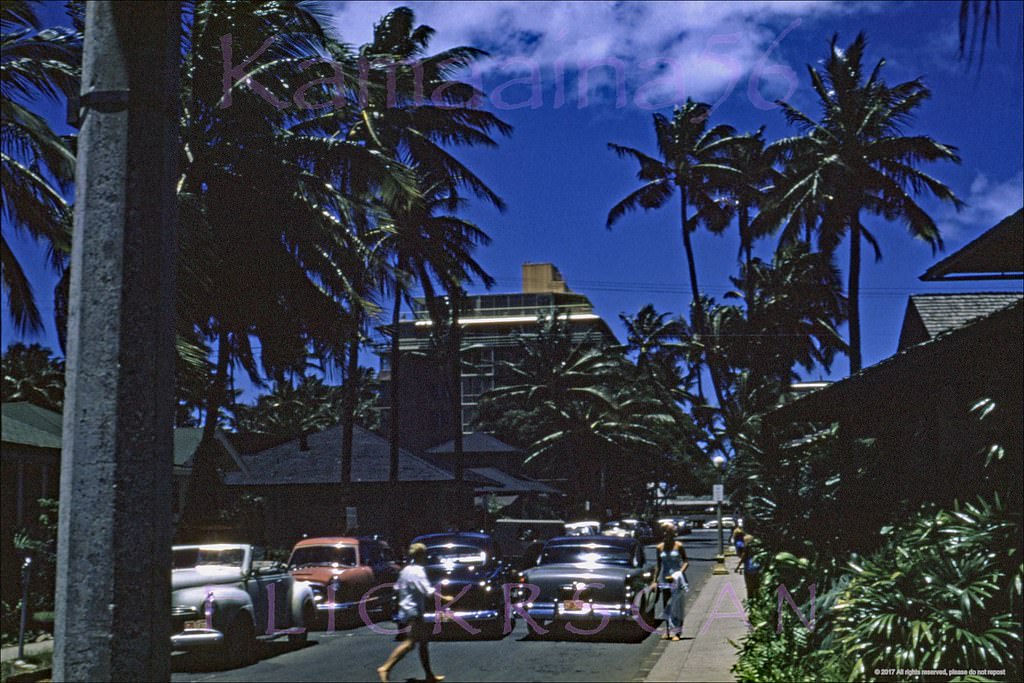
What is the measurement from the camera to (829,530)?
14.7 metres

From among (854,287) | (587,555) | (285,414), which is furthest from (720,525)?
(285,414)

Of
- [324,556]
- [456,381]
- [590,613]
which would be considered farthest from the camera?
[456,381]

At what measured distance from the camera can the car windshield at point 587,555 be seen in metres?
18.5

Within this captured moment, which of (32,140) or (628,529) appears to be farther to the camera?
(628,529)

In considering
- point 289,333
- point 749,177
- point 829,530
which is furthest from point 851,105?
point 829,530

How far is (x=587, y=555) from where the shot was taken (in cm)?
1862

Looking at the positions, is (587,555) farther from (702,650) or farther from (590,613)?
(702,650)

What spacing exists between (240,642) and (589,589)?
5631 mm

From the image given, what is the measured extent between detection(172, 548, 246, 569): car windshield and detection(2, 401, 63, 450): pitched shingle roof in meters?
6.22

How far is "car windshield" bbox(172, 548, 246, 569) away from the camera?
49.8 ft

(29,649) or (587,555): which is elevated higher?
(587,555)

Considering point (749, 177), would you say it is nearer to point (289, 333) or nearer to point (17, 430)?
point (289, 333)

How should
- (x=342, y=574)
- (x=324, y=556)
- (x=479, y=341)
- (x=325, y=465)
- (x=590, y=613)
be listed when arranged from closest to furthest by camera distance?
(x=590, y=613)
(x=342, y=574)
(x=324, y=556)
(x=325, y=465)
(x=479, y=341)

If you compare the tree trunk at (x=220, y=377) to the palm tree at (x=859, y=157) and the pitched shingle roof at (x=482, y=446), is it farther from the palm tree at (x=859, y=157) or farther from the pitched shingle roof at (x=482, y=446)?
the pitched shingle roof at (x=482, y=446)
